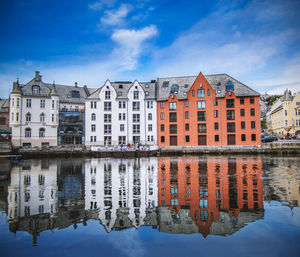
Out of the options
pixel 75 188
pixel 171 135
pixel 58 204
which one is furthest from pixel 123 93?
pixel 58 204

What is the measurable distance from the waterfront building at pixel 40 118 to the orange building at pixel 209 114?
78.3 ft

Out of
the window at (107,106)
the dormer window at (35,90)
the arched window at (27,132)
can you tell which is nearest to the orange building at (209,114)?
the window at (107,106)

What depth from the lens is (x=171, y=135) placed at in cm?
6028

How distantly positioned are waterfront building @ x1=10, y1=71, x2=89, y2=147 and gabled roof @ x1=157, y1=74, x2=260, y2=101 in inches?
928

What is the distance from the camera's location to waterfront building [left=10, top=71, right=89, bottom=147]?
57.8m

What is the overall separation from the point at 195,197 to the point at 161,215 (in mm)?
3078

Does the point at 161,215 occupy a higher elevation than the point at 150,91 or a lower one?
lower

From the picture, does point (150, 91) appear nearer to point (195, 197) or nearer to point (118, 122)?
point (118, 122)

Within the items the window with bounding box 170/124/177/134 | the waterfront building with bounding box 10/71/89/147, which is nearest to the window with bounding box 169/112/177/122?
the window with bounding box 170/124/177/134

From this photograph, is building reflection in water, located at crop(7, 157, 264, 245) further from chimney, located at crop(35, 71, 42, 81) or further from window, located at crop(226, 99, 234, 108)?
chimney, located at crop(35, 71, 42, 81)

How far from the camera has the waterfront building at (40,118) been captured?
190ft

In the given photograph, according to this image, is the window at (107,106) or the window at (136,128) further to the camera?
the window at (107,106)

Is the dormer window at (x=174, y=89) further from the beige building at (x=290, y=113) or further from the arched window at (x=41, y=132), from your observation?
the beige building at (x=290, y=113)

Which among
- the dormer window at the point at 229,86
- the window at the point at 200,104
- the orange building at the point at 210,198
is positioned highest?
the dormer window at the point at 229,86
